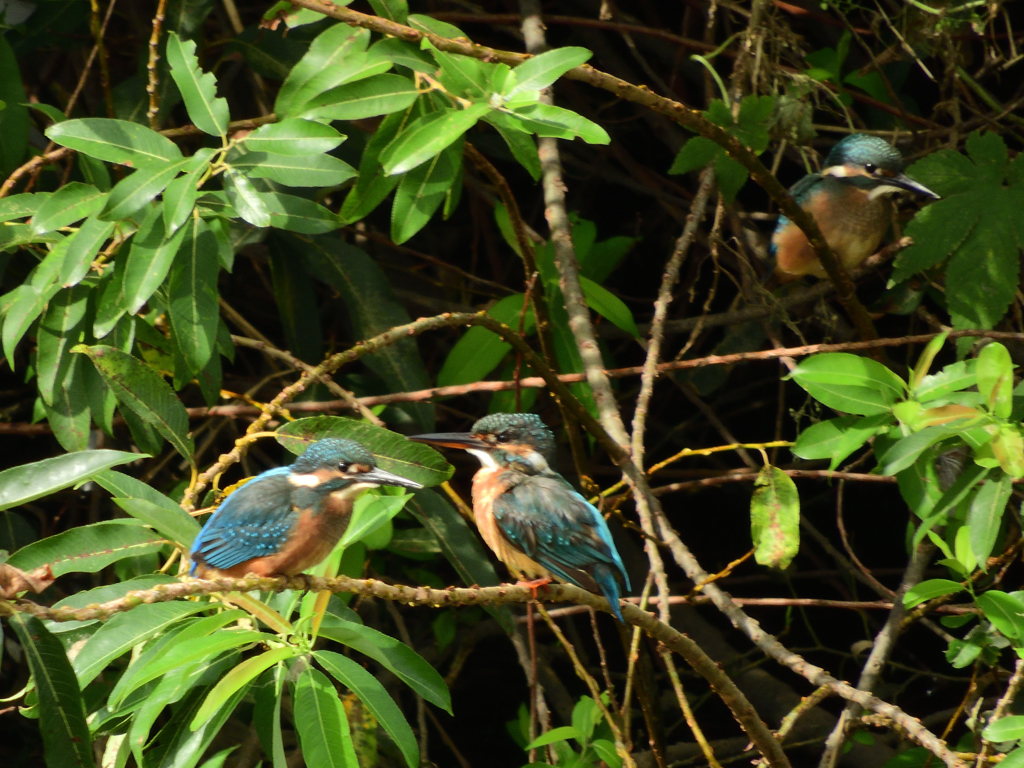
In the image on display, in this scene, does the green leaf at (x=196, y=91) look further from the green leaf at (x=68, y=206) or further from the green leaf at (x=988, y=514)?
the green leaf at (x=988, y=514)

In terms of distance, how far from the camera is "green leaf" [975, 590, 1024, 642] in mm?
1715

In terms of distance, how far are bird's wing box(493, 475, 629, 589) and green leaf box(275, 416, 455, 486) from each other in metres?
0.27

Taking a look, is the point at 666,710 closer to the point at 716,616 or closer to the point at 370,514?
the point at 716,616

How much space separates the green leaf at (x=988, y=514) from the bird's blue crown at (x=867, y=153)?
1.12 m

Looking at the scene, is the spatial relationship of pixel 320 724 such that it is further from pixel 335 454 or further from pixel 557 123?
pixel 557 123

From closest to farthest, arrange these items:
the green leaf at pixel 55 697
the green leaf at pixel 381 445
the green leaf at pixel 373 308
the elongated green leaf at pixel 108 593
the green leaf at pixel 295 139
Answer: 1. the green leaf at pixel 55 697
2. the elongated green leaf at pixel 108 593
3. the green leaf at pixel 295 139
4. the green leaf at pixel 381 445
5. the green leaf at pixel 373 308

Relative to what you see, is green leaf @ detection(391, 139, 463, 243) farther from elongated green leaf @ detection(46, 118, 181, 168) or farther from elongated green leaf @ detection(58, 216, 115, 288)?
elongated green leaf @ detection(58, 216, 115, 288)

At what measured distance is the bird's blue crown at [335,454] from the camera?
1862mm

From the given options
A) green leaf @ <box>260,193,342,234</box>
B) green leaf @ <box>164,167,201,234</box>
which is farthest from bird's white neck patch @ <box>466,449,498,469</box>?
green leaf @ <box>164,167,201,234</box>

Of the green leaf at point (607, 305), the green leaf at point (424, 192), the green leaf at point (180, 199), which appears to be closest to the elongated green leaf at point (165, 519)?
the green leaf at point (180, 199)

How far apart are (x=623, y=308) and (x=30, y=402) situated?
1.70m

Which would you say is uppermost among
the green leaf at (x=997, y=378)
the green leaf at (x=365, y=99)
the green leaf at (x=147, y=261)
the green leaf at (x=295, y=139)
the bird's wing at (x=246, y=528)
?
the green leaf at (x=365, y=99)

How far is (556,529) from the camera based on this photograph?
210 centimetres

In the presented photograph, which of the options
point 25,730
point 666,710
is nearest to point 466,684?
point 666,710
